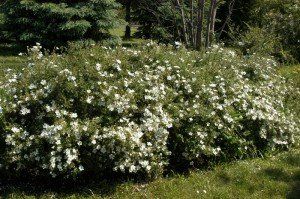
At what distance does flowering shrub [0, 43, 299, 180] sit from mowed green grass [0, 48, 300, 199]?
0.18 metres

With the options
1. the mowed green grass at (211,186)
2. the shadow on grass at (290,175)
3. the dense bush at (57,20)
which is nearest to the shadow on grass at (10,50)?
the dense bush at (57,20)

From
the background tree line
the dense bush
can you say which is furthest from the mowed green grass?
the dense bush

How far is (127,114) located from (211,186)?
1.18 m

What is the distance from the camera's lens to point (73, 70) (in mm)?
4684

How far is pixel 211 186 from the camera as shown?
4730mm

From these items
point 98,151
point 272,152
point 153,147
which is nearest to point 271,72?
point 272,152

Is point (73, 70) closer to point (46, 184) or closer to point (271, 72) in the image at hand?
point (46, 184)

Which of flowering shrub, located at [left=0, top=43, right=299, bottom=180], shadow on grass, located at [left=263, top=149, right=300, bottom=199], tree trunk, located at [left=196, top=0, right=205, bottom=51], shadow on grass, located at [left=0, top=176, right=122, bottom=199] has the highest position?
tree trunk, located at [left=196, top=0, right=205, bottom=51]

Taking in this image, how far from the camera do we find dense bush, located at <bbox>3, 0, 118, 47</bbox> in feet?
35.4

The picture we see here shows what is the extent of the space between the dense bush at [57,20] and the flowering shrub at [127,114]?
5.48 meters

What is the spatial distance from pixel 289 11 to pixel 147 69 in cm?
1005

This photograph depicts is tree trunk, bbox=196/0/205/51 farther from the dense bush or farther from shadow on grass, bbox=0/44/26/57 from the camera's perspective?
shadow on grass, bbox=0/44/26/57

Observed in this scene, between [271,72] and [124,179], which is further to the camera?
[271,72]

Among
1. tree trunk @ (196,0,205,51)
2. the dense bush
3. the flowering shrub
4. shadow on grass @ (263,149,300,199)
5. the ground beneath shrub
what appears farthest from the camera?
the dense bush
